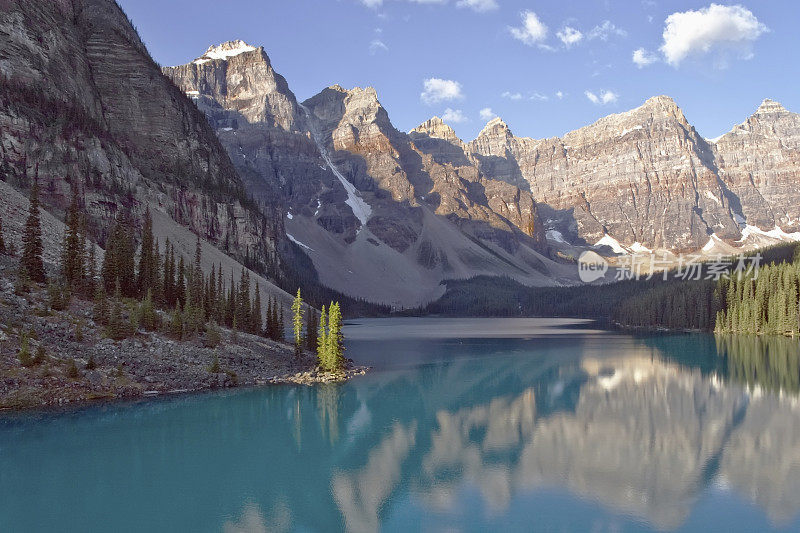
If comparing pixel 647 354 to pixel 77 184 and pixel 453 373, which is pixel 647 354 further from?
pixel 77 184

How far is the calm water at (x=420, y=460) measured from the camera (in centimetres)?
2231

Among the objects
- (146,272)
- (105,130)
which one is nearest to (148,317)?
(146,272)

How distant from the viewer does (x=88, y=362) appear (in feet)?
136

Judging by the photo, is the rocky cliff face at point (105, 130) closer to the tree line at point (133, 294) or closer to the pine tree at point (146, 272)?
the pine tree at point (146, 272)

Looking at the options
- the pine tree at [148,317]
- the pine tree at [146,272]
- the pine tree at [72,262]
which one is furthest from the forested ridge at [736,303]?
the pine tree at [72,262]

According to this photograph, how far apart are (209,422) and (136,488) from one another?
12.6m

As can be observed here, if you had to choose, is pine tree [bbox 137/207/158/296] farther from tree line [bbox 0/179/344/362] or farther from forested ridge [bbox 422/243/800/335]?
forested ridge [bbox 422/243/800/335]

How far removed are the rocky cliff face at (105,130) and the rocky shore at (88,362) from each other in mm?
44130

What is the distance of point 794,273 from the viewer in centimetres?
10044

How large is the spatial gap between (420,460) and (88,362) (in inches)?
1040

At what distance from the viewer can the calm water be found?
22.3m

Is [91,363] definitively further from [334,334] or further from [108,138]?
[108,138]

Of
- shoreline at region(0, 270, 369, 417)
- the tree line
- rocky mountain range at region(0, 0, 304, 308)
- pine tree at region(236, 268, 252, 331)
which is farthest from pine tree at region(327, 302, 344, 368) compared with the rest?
rocky mountain range at region(0, 0, 304, 308)

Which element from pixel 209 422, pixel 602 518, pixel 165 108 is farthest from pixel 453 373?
pixel 165 108
